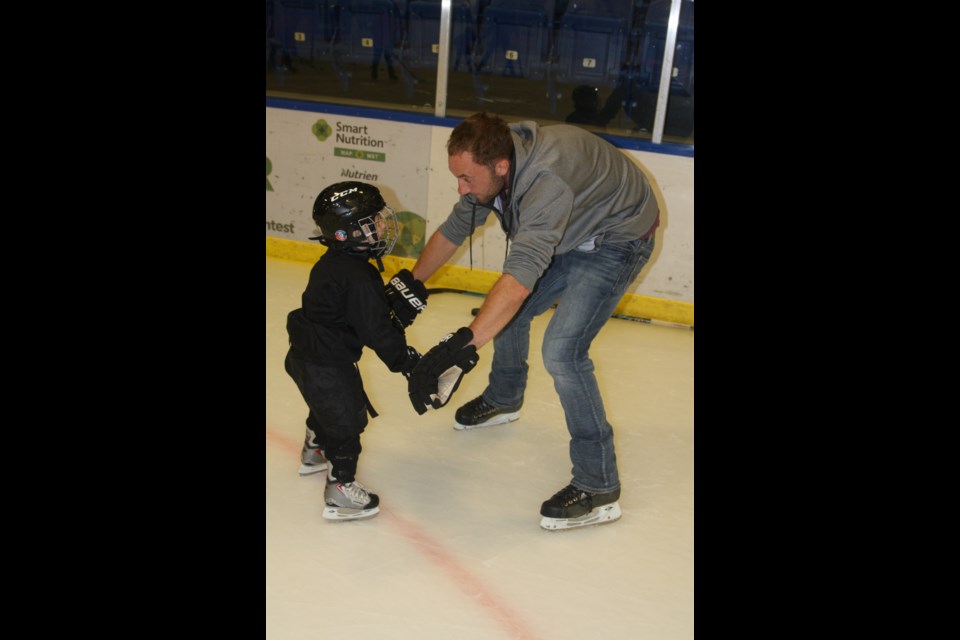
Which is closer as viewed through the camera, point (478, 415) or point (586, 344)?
point (586, 344)

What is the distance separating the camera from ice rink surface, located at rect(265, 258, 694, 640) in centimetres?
260

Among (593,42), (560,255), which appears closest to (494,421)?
(560,255)

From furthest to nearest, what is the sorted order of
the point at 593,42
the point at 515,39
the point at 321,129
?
the point at 515,39, the point at 593,42, the point at 321,129

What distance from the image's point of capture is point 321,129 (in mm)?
6352

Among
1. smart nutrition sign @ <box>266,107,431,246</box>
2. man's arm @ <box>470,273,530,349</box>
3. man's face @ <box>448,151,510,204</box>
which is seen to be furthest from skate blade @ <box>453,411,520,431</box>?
smart nutrition sign @ <box>266,107,431,246</box>

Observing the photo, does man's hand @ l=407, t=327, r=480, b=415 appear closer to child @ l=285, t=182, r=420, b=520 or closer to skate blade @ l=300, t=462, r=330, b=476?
child @ l=285, t=182, r=420, b=520

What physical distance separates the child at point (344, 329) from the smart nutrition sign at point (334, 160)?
3324 millimetres

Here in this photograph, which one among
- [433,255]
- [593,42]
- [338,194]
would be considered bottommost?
[433,255]

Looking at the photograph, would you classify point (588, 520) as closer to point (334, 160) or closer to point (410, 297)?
point (410, 297)

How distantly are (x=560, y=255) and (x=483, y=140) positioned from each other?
2.32 ft

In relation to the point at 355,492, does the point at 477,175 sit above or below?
above
